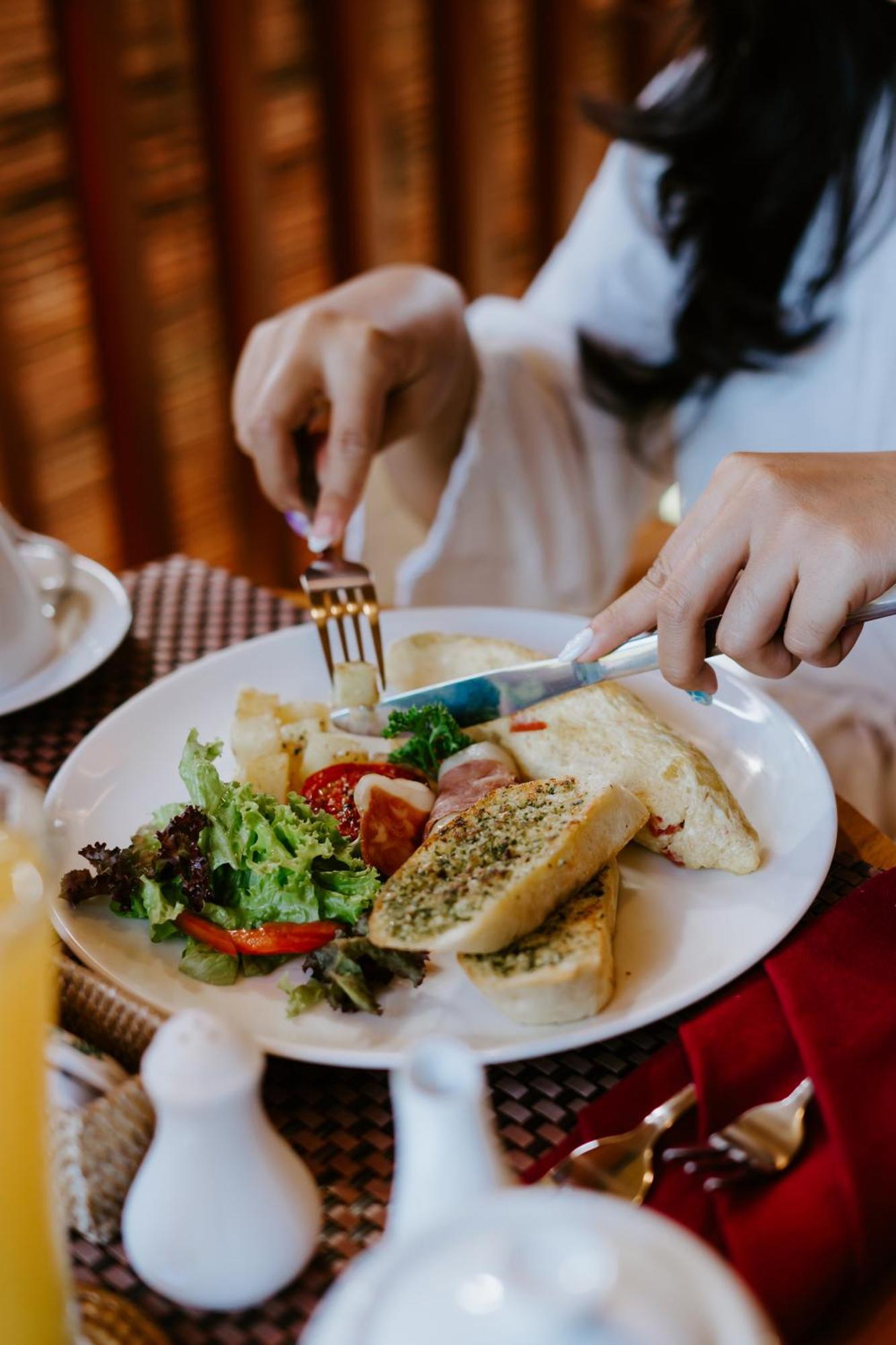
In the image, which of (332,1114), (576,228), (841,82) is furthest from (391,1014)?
(576,228)

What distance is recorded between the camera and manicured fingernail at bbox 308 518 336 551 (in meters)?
1.46

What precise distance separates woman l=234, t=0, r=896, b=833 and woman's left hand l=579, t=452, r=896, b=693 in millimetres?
147

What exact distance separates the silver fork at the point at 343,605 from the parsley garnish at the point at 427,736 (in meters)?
0.13

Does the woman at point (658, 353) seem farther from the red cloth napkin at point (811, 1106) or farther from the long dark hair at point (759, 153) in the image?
the red cloth napkin at point (811, 1106)

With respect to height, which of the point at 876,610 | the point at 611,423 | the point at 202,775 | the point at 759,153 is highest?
the point at 759,153

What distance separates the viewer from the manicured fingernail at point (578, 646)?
1.12 metres

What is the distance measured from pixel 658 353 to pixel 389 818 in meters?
1.28

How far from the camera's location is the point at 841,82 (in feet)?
5.81

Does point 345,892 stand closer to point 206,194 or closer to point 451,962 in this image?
point 451,962

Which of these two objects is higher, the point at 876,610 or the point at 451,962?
the point at 876,610

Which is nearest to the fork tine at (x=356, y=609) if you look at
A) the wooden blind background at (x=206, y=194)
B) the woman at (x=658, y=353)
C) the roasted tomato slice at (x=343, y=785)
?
the woman at (x=658, y=353)

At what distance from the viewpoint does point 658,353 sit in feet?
6.81

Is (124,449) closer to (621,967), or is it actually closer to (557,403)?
(557,403)

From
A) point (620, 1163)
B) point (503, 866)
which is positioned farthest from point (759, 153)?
point (620, 1163)
